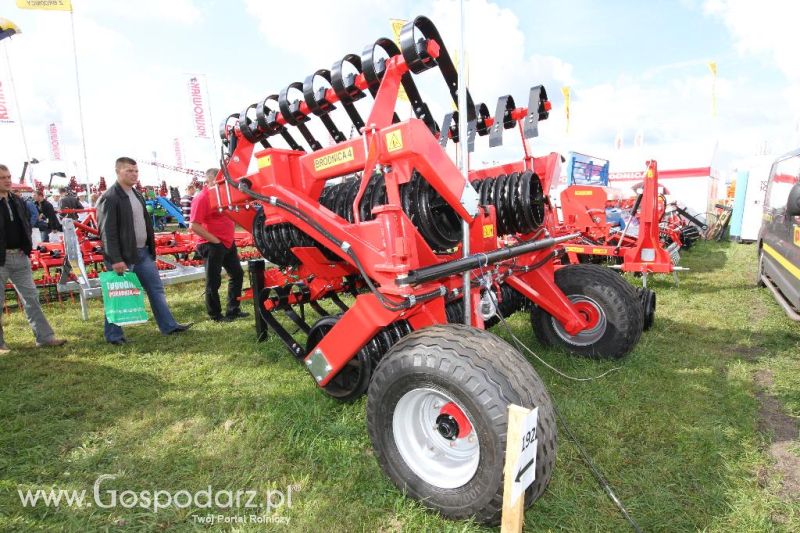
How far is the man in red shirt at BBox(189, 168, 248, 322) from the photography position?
18.6 feet

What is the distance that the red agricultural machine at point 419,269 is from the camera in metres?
2.16

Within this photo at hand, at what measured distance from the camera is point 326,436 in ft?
9.91

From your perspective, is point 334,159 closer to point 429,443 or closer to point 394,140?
point 394,140

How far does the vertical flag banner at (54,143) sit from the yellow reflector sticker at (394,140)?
112ft

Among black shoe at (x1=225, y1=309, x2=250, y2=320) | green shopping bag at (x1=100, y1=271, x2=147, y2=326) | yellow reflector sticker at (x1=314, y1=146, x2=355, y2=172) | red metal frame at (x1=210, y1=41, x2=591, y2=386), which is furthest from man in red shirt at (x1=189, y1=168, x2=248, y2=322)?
yellow reflector sticker at (x1=314, y1=146, x2=355, y2=172)

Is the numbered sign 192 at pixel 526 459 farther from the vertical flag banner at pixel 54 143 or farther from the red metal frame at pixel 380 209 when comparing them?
the vertical flag banner at pixel 54 143

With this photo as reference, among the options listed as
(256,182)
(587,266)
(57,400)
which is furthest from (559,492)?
(57,400)

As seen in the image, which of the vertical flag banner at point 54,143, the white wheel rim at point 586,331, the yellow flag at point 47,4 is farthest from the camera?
the vertical flag banner at point 54,143

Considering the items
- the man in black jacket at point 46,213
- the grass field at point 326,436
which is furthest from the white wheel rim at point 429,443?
the man in black jacket at point 46,213

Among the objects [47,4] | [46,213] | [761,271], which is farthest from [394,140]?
[47,4]

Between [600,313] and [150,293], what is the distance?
5.10 m

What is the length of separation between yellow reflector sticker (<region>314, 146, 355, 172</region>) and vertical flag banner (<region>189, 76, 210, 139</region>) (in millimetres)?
15995

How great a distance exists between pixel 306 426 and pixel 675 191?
2380 cm

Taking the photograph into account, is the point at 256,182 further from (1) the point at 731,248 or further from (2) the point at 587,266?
(1) the point at 731,248
